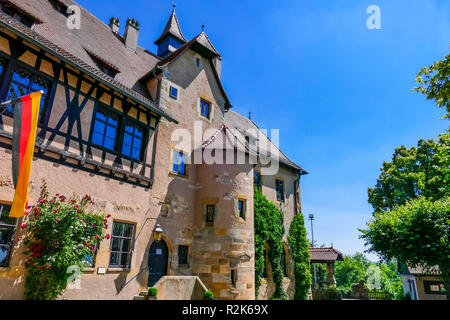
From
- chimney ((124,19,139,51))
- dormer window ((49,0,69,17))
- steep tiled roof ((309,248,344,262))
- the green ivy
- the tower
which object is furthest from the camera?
steep tiled roof ((309,248,344,262))

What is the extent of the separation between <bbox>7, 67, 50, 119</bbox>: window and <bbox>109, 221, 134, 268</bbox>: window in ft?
14.0

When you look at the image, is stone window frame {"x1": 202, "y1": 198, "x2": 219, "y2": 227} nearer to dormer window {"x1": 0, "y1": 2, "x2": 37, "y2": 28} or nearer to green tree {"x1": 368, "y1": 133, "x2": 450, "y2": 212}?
dormer window {"x1": 0, "y1": 2, "x2": 37, "y2": 28}

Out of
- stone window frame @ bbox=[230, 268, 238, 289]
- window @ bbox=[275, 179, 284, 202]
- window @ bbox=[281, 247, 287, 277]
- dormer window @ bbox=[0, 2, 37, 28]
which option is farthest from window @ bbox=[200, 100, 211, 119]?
window @ bbox=[281, 247, 287, 277]

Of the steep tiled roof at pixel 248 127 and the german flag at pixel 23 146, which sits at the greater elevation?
the steep tiled roof at pixel 248 127

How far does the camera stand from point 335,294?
20.1 metres

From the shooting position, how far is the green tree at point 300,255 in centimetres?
1709

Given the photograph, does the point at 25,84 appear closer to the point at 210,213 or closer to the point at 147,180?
the point at 147,180

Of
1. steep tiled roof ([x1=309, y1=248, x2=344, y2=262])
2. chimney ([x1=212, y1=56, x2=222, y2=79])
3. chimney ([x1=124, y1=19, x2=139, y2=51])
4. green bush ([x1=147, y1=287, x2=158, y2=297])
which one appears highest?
chimney ([x1=212, y1=56, x2=222, y2=79])

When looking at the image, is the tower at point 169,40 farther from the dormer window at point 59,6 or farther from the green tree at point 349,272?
the green tree at point 349,272

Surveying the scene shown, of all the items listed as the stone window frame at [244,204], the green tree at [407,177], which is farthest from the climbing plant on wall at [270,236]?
the green tree at [407,177]

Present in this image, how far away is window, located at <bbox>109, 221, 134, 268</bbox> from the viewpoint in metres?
9.73

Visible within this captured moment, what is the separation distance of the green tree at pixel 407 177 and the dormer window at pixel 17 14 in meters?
26.4

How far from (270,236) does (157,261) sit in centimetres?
663
